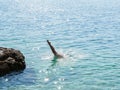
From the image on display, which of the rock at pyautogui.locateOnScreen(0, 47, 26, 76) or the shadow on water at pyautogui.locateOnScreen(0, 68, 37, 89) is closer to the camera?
the shadow on water at pyautogui.locateOnScreen(0, 68, 37, 89)

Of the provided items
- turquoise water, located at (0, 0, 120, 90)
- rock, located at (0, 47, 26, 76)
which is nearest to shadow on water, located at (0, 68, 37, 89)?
turquoise water, located at (0, 0, 120, 90)

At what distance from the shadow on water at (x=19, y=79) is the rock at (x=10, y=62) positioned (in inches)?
16.5

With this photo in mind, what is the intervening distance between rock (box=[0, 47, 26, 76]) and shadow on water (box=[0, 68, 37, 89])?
42cm

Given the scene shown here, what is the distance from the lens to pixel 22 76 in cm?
2575

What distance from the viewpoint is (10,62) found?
25.9 m

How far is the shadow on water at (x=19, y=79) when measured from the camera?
24041mm

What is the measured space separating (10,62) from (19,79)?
1.73 m

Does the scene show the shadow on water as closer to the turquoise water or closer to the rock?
the turquoise water

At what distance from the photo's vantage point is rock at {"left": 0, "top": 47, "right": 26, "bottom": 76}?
2561 cm

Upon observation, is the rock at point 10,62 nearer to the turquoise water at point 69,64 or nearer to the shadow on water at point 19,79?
the shadow on water at point 19,79

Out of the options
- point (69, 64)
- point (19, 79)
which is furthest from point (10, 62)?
point (69, 64)

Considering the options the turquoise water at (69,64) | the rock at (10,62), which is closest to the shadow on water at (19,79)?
the turquoise water at (69,64)

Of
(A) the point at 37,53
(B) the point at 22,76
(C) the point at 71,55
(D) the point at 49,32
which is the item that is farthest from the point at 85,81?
(D) the point at 49,32

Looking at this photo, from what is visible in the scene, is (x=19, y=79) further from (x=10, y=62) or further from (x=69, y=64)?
(x=69, y=64)
